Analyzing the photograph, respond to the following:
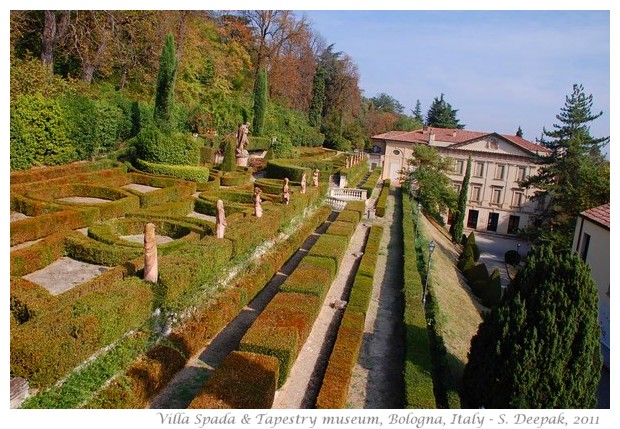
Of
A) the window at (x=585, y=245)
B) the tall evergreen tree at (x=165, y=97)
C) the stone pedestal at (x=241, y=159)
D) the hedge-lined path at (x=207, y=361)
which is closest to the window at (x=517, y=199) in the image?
the stone pedestal at (x=241, y=159)

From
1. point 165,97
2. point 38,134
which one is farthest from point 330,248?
point 165,97

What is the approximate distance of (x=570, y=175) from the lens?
29.4 meters

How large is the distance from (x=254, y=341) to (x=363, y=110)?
2653 inches

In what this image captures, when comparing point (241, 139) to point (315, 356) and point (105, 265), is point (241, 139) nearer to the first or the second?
point (105, 265)

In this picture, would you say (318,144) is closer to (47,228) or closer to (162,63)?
(162,63)

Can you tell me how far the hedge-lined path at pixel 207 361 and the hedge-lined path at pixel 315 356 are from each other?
1.40 metres

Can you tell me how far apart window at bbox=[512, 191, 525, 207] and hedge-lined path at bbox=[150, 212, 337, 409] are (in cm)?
3407

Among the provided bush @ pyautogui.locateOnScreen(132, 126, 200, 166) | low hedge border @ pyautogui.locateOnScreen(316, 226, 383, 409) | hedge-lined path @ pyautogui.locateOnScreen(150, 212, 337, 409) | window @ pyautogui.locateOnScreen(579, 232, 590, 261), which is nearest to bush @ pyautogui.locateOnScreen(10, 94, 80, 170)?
bush @ pyautogui.locateOnScreen(132, 126, 200, 166)

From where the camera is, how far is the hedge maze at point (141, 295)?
6.76m

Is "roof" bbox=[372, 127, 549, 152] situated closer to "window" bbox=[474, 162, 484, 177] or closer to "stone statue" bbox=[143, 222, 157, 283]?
"window" bbox=[474, 162, 484, 177]

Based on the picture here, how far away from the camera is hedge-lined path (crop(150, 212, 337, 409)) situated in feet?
25.0

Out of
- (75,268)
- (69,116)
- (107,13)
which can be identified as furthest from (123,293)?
(107,13)

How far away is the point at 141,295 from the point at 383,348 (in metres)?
5.56
